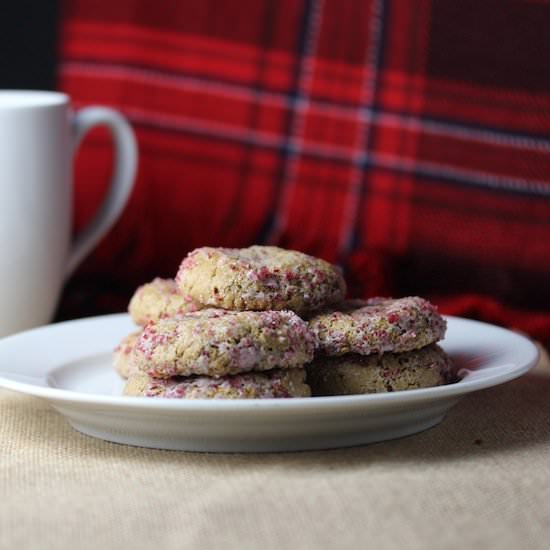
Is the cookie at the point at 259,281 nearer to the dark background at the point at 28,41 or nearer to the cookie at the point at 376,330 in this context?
the cookie at the point at 376,330

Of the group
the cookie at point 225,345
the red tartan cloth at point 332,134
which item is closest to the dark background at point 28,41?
the red tartan cloth at point 332,134

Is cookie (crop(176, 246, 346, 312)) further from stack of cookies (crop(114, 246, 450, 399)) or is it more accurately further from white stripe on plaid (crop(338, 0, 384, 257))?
white stripe on plaid (crop(338, 0, 384, 257))

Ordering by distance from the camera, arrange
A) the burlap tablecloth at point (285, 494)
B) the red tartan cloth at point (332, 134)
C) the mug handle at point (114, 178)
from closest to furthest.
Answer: the burlap tablecloth at point (285, 494) < the mug handle at point (114, 178) < the red tartan cloth at point (332, 134)

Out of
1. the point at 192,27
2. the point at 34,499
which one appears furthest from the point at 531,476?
the point at 192,27

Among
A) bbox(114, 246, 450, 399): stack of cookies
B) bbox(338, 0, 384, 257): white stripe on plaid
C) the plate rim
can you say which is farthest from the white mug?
bbox(338, 0, 384, 257): white stripe on plaid

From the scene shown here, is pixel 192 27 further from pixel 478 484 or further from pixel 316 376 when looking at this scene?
pixel 478 484

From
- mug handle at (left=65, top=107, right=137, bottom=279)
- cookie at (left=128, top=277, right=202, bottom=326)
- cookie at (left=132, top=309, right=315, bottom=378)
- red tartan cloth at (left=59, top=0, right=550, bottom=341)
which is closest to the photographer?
cookie at (left=132, top=309, right=315, bottom=378)
